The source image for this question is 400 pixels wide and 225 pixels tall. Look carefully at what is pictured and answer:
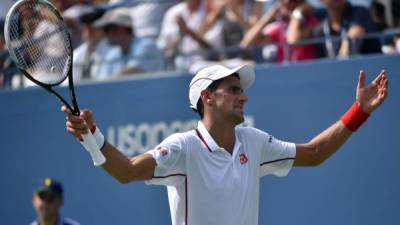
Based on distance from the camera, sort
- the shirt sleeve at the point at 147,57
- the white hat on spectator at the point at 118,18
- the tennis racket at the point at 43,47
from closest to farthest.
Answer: the tennis racket at the point at 43,47, the shirt sleeve at the point at 147,57, the white hat on spectator at the point at 118,18

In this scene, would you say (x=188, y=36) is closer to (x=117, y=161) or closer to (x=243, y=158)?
(x=243, y=158)

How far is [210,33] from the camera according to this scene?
32.2 ft

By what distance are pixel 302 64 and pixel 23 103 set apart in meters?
3.06

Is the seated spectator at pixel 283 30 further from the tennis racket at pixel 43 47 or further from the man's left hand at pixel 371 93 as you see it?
the tennis racket at pixel 43 47

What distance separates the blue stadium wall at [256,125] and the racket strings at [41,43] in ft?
10.1

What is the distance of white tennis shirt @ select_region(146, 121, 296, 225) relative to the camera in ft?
Answer: 18.6

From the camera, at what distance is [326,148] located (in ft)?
20.1

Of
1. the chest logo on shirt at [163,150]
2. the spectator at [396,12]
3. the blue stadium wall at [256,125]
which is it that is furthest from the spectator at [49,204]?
the chest logo on shirt at [163,150]

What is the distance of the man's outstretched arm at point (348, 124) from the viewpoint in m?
6.01

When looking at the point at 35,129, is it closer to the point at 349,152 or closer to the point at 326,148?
the point at 349,152

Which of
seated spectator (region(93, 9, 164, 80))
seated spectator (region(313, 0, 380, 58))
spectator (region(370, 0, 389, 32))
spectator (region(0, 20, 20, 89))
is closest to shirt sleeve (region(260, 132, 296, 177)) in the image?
seated spectator (region(313, 0, 380, 58))

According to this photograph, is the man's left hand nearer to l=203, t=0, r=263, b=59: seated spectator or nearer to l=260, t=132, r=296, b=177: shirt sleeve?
l=260, t=132, r=296, b=177: shirt sleeve

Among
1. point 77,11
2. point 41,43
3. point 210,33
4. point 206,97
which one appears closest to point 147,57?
point 210,33

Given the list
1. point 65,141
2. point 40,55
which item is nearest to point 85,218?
point 65,141
